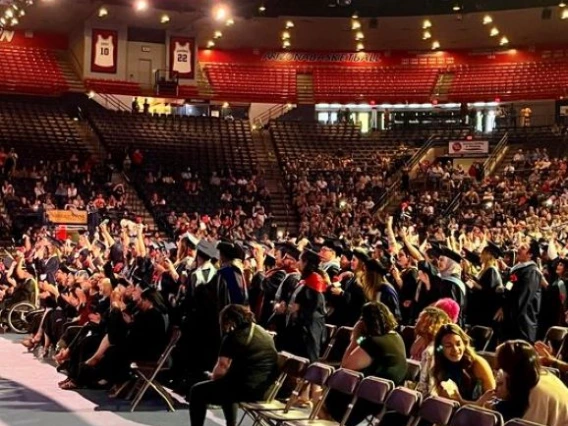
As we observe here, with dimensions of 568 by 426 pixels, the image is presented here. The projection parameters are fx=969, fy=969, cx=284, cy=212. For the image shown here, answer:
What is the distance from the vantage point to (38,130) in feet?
97.0

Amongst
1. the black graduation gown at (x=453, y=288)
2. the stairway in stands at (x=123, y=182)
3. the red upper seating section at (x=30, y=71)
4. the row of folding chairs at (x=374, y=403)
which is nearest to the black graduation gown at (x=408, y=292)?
the black graduation gown at (x=453, y=288)

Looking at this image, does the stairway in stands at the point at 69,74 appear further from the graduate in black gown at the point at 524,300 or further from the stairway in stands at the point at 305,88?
the graduate in black gown at the point at 524,300

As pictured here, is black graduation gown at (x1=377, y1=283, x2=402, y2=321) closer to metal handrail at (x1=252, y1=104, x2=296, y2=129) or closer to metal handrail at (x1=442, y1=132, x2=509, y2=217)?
metal handrail at (x1=442, y1=132, x2=509, y2=217)

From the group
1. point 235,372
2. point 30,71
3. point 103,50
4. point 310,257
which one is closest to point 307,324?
point 310,257

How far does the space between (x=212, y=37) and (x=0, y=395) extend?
88.1 feet

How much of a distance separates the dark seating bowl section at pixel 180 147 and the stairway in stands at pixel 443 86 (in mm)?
7303

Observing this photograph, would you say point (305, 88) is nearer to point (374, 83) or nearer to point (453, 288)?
point (374, 83)

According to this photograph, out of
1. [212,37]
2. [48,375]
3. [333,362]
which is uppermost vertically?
[212,37]

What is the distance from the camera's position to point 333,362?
351 inches

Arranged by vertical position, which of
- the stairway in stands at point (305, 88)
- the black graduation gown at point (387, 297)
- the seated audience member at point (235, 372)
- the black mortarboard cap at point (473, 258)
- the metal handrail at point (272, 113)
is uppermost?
the stairway in stands at point (305, 88)

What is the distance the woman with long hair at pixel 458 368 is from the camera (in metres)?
6.03

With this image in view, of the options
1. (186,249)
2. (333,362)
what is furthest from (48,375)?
(333,362)

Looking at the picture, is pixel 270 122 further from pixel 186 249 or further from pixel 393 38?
pixel 186 249

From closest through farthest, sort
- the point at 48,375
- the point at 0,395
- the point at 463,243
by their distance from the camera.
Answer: the point at 0,395, the point at 48,375, the point at 463,243
